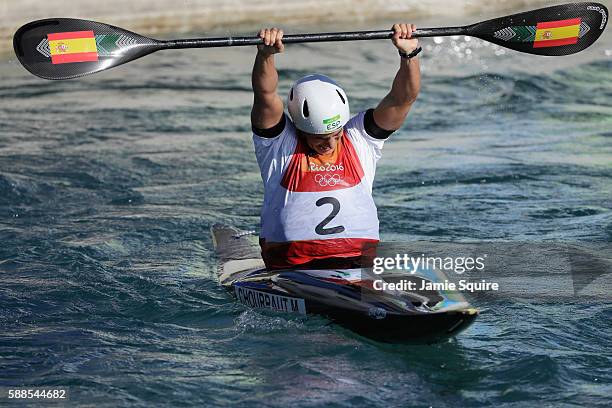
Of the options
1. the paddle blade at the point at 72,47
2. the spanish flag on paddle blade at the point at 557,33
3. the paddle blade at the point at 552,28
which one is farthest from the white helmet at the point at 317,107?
the spanish flag on paddle blade at the point at 557,33

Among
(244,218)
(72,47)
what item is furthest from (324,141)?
(244,218)

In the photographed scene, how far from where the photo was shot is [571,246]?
8.63 metres

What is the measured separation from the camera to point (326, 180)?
6.83 metres

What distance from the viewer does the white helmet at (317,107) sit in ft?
22.0

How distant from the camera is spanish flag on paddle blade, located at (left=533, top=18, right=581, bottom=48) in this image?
7.79 metres

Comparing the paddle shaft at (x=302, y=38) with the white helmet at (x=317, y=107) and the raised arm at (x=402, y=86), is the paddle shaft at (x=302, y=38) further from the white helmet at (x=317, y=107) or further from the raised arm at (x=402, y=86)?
the white helmet at (x=317, y=107)

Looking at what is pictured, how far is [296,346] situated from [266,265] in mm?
877

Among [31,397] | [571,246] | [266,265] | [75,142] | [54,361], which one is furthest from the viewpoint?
[75,142]

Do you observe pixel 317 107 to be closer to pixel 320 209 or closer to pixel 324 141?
pixel 324 141

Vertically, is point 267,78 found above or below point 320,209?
above

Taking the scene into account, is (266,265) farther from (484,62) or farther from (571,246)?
(484,62)

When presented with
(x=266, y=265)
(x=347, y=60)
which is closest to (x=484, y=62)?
(x=347, y=60)

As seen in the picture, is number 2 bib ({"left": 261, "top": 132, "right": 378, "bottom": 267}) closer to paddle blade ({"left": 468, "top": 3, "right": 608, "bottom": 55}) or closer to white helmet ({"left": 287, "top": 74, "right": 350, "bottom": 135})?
white helmet ({"left": 287, "top": 74, "right": 350, "bottom": 135})

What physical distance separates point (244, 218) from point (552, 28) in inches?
128
